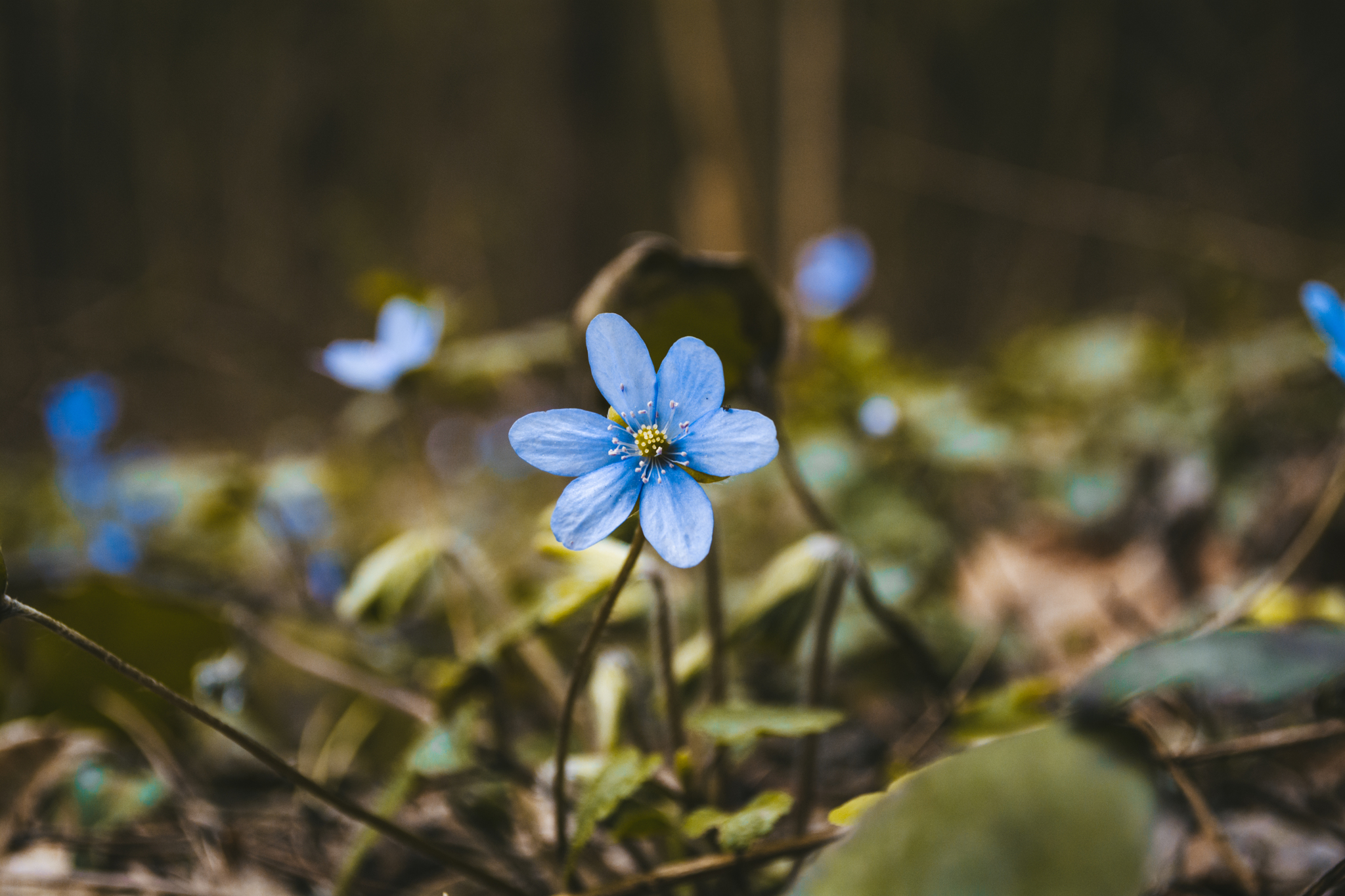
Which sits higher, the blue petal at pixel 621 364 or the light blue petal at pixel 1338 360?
the blue petal at pixel 621 364

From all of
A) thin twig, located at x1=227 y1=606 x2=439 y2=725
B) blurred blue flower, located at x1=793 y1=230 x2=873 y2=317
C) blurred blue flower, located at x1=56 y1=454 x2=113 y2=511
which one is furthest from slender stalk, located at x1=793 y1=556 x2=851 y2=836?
blurred blue flower, located at x1=56 y1=454 x2=113 y2=511

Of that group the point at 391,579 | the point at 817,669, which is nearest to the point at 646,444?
the point at 817,669

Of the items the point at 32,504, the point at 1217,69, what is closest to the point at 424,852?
the point at 32,504

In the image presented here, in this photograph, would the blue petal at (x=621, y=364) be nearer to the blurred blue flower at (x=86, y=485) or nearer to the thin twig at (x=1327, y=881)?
the thin twig at (x=1327, y=881)

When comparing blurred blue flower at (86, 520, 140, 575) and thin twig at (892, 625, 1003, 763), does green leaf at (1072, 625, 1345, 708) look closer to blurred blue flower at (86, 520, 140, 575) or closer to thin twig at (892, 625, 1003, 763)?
thin twig at (892, 625, 1003, 763)

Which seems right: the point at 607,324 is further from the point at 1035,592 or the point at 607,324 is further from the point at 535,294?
the point at 535,294

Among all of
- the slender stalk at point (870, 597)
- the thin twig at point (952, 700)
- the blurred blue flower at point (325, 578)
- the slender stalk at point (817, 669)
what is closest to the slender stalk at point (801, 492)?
the slender stalk at point (870, 597)
